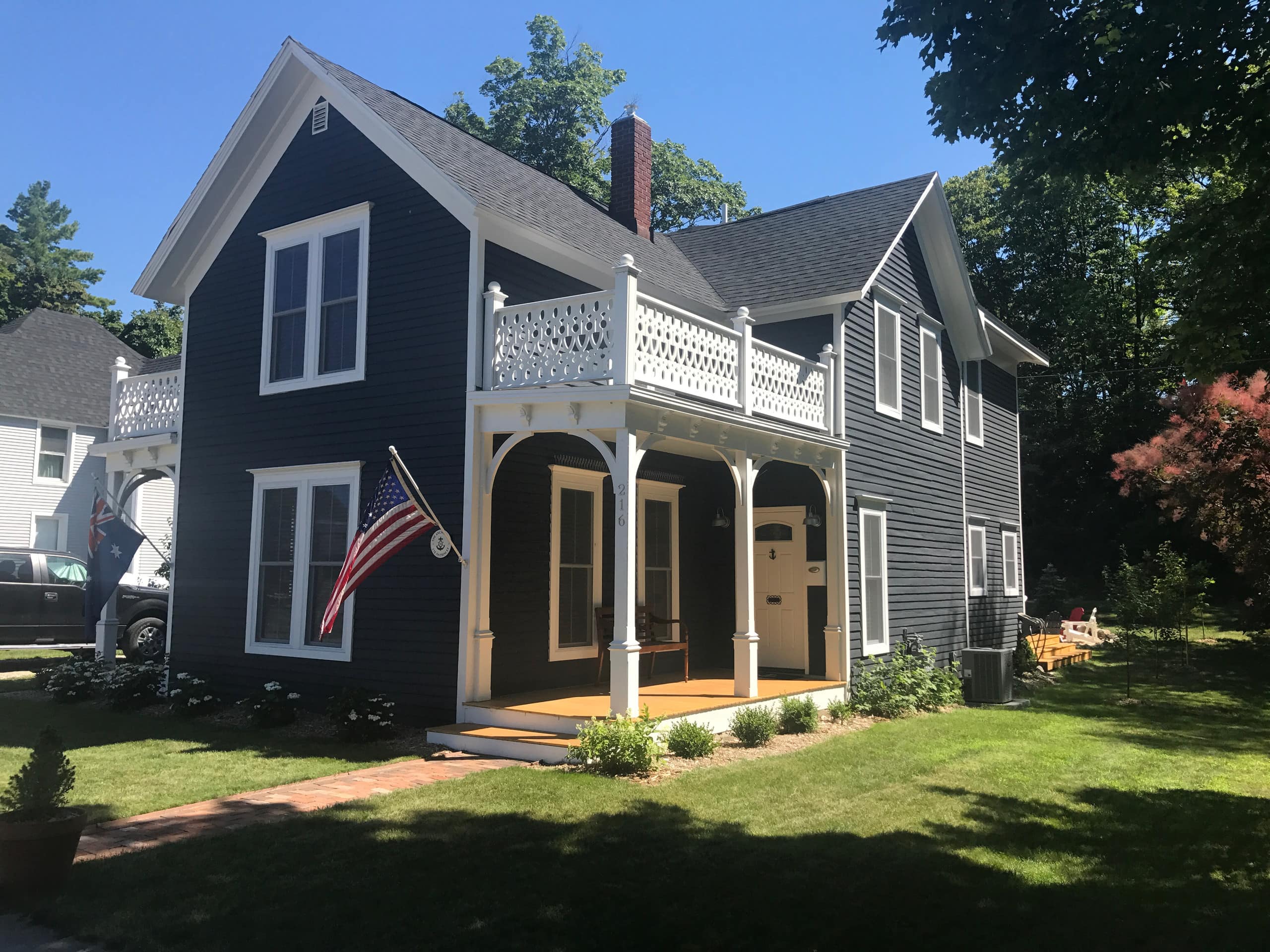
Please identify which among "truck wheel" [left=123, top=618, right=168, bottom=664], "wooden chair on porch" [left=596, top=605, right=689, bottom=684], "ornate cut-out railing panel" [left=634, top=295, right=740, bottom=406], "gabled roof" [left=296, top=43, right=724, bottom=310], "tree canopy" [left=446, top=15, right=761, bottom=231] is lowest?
"truck wheel" [left=123, top=618, right=168, bottom=664]

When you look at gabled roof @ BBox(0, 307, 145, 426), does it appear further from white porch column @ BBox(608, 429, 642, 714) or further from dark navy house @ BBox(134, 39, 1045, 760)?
white porch column @ BBox(608, 429, 642, 714)

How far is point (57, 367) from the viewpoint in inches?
1194

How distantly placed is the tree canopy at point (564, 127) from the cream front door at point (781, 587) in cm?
2186

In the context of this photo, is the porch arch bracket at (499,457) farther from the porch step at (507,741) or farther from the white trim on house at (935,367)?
the white trim on house at (935,367)

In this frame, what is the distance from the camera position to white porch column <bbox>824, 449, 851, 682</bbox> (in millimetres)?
13836

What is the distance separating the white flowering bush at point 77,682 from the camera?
1341cm

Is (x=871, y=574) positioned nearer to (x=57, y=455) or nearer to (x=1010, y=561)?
(x=1010, y=561)

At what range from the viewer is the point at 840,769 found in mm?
9359

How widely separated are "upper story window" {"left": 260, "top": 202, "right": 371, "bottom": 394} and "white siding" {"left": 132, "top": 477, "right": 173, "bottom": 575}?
1784 cm

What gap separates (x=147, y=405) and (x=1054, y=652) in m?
17.7

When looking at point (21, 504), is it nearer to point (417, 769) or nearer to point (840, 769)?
A: point (417, 769)

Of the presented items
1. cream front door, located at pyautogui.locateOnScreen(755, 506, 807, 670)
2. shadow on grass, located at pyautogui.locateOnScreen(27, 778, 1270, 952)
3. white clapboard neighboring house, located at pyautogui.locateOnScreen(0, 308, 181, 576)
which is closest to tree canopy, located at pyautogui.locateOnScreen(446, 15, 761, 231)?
white clapboard neighboring house, located at pyautogui.locateOnScreen(0, 308, 181, 576)

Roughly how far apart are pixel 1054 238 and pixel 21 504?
37.0 metres

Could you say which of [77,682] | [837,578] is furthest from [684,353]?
[77,682]
